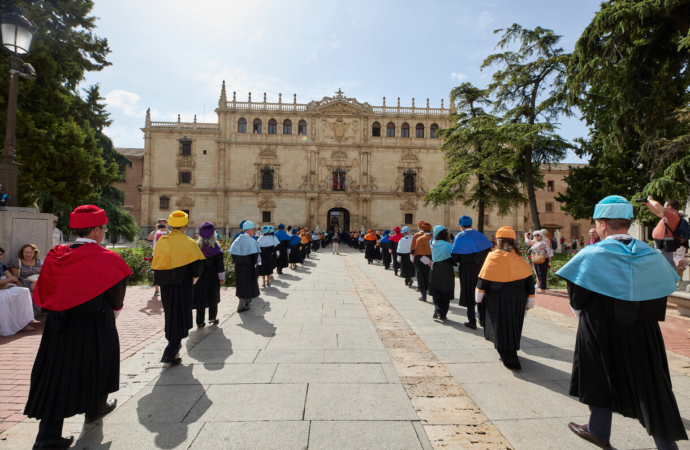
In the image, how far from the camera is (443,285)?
6758 mm

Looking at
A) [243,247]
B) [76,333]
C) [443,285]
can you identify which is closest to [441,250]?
[443,285]

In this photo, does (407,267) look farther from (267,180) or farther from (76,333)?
(267,180)

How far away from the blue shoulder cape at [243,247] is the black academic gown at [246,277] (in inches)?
3.4

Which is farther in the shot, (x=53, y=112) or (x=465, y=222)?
(x=53, y=112)

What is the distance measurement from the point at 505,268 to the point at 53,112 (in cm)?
1544

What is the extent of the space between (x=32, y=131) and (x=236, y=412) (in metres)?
13.1

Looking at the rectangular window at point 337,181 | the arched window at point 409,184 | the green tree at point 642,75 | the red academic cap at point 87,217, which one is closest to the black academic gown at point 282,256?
the red academic cap at point 87,217

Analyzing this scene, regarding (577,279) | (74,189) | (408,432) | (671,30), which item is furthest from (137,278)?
(671,30)

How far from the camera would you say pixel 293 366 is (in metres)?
4.27

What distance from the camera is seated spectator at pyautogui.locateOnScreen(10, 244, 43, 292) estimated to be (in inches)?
243

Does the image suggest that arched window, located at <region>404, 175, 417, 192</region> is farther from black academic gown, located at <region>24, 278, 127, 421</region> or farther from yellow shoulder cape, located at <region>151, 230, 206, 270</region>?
black academic gown, located at <region>24, 278, 127, 421</region>

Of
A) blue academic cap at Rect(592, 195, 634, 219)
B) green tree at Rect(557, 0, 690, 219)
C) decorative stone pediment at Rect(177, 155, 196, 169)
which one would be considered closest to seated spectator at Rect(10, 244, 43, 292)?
blue academic cap at Rect(592, 195, 634, 219)

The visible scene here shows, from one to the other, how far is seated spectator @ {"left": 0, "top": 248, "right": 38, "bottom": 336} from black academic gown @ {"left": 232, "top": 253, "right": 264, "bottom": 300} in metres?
3.28

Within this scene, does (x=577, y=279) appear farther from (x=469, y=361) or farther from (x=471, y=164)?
(x=471, y=164)
